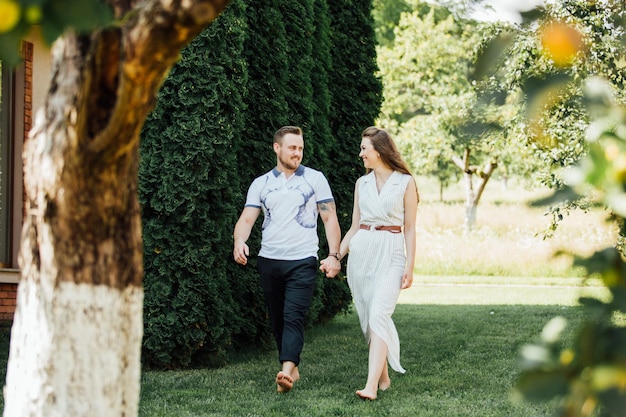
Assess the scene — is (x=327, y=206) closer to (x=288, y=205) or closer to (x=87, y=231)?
(x=288, y=205)

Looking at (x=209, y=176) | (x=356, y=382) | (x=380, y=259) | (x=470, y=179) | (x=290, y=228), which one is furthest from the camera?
(x=470, y=179)

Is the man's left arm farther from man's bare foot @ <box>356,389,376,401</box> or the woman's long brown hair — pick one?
man's bare foot @ <box>356,389,376,401</box>

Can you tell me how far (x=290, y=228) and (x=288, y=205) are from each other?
18cm

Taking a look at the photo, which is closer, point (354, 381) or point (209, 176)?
point (354, 381)

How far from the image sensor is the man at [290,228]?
675cm

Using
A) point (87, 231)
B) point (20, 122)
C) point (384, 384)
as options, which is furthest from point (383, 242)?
point (20, 122)

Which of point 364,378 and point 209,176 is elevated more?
point 209,176

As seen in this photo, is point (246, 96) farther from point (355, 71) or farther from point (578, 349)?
point (578, 349)

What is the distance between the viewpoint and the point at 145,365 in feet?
24.3

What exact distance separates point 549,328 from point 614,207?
0.77 ft

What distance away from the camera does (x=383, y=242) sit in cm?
656

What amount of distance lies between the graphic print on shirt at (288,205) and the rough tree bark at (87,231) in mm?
4116

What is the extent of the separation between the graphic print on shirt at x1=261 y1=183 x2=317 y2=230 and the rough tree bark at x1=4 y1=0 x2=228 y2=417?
13.5ft

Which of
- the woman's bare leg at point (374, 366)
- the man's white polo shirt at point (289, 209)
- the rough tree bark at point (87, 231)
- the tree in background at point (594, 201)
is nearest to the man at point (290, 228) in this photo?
the man's white polo shirt at point (289, 209)
